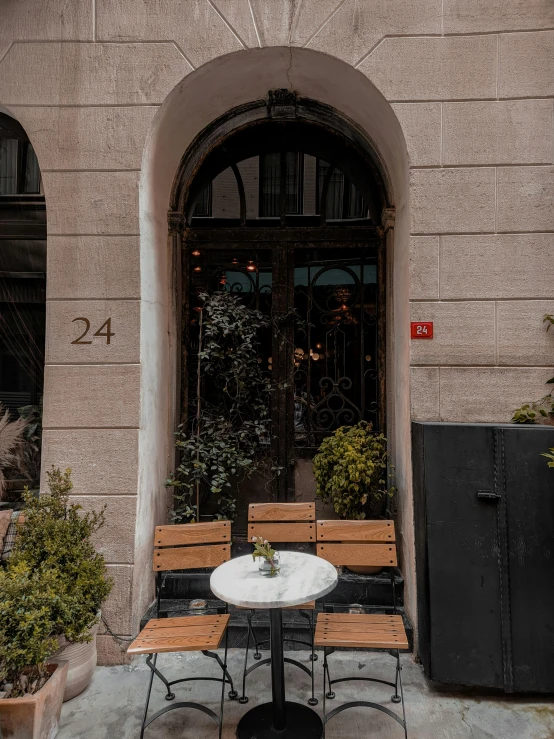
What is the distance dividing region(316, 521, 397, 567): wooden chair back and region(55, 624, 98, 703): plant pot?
1.80 metres

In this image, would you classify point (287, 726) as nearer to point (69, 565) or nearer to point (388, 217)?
point (69, 565)

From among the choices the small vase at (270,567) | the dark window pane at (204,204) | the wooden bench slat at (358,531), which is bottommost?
the small vase at (270,567)

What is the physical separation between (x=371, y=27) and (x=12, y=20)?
125 inches

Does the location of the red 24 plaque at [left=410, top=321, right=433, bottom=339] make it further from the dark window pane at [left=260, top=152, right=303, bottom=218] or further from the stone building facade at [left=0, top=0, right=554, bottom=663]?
the dark window pane at [left=260, top=152, right=303, bottom=218]

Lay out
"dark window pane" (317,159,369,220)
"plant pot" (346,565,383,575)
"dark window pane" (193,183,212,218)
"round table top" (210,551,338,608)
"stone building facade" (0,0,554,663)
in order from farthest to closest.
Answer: "dark window pane" (193,183,212,218)
"dark window pane" (317,159,369,220)
"plant pot" (346,565,383,575)
"stone building facade" (0,0,554,663)
"round table top" (210,551,338,608)

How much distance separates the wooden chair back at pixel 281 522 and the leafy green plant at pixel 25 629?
1.59m

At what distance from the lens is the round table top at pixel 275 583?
2863 millimetres

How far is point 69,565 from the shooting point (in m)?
3.51

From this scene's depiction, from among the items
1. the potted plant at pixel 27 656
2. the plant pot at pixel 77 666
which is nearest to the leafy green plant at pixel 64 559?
the potted plant at pixel 27 656

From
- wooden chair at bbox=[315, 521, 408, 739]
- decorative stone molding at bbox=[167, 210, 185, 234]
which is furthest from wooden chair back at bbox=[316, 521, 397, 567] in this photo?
decorative stone molding at bbox=[167, 210, 185, 234]

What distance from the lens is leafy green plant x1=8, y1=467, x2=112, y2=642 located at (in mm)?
3277

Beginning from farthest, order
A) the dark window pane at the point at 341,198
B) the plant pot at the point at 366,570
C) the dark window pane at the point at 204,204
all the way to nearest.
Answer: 1. the dark window pane at the point at 204,204
2. the dark window pane at the point at 341,198
3. the plant pot at the point at 366,570

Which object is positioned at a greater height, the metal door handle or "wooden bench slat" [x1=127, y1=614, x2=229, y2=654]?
the metal door handle

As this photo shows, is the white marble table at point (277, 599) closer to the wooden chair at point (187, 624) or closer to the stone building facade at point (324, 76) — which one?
the wooden chair at point (187, 624)
